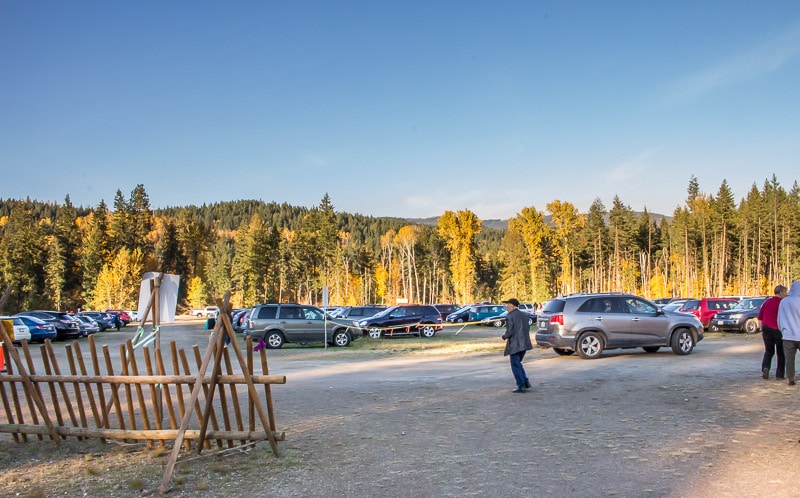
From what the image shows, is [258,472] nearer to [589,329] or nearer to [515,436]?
[515,436]

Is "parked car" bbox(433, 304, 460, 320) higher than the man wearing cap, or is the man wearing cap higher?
the man wearing cap

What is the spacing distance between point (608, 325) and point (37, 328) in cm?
2792

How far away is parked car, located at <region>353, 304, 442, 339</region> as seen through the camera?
109ft

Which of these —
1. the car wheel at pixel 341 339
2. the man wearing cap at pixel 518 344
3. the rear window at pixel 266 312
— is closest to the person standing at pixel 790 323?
the man wearing cap at pixel 518 344

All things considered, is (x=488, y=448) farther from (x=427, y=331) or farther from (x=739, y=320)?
(x=739, y=320)

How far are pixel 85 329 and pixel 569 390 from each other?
36125 millimetres

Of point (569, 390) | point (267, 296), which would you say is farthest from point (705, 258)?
point (569, 390)

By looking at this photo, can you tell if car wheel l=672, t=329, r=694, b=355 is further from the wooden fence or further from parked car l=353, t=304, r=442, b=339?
parked car l=353, t=304, r=442, b=339

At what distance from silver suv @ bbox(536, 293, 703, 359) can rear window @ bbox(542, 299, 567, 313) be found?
3 centimetres

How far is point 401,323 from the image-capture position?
110ft

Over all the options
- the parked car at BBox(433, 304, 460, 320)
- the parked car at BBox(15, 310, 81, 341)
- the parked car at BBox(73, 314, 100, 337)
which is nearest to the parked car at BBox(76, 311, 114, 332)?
the parked car at BBox(73, 314, 100, 337)

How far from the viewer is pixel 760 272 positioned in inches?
3556

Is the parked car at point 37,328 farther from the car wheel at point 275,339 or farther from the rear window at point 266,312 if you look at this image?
the car wheel at point 275,339

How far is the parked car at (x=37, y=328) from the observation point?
3164 cm
